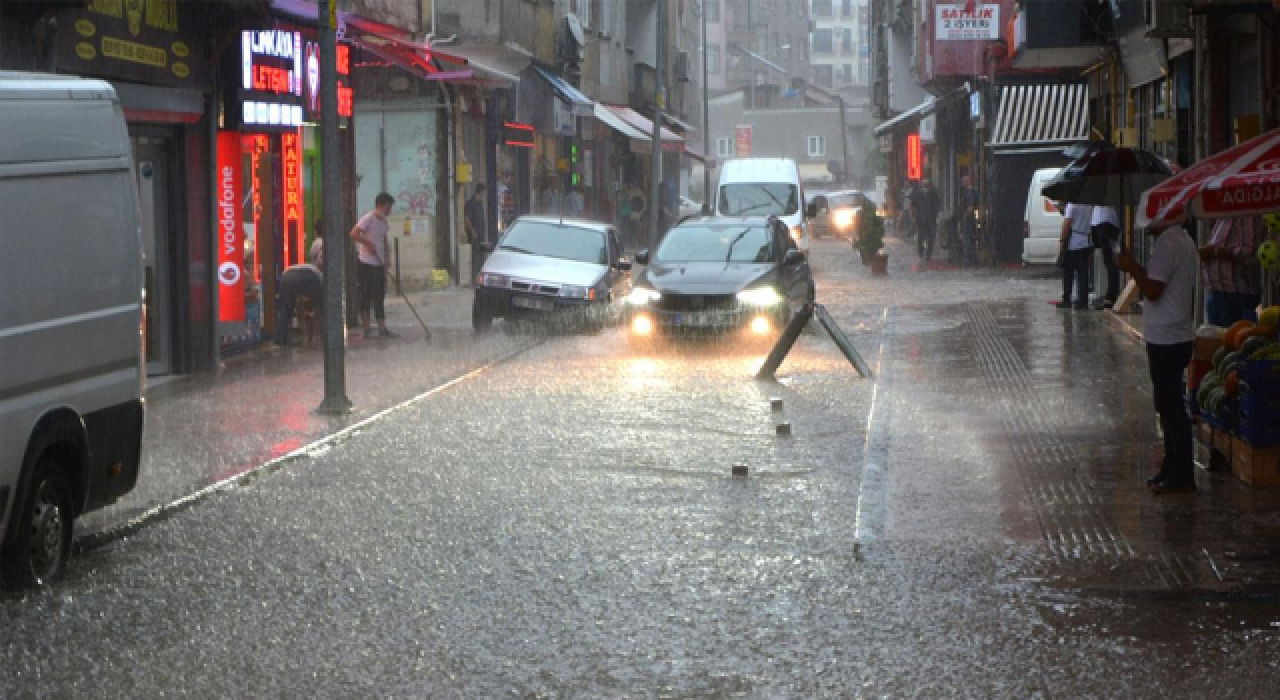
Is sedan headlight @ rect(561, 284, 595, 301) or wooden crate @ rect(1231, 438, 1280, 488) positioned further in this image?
sedan headlight @ rect(561, 284, 595, 301)

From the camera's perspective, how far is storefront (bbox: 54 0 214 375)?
18.2 metres

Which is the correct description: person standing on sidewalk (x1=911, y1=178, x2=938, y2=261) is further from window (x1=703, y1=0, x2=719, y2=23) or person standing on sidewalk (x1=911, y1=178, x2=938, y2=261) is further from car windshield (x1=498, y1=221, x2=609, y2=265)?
window (x1=703, y1=0, x2=719, y2=23)

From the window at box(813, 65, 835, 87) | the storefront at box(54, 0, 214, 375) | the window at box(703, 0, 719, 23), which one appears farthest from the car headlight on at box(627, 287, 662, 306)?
the window at box(813, 65, 835, 87)

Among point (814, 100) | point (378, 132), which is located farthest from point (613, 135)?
point (814, 100)

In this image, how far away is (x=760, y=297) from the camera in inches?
922

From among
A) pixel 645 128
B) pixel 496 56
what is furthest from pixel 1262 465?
pixel 645 128

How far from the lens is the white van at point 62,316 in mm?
8703

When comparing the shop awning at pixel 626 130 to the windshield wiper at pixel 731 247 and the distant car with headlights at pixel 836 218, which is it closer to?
the distant car with headlights at pixel 836 218

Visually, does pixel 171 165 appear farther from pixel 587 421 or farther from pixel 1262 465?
pixel 1262 465

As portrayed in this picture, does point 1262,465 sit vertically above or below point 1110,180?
below

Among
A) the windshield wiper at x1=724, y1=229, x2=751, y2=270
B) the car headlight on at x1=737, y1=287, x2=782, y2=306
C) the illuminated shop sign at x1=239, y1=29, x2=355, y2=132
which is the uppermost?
the illuminated shop sign at x1=239, y1=29, x2=355, y2=132

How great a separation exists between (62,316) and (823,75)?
152 meters

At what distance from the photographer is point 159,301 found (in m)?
19.5

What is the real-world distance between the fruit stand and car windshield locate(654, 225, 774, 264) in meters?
11.8
